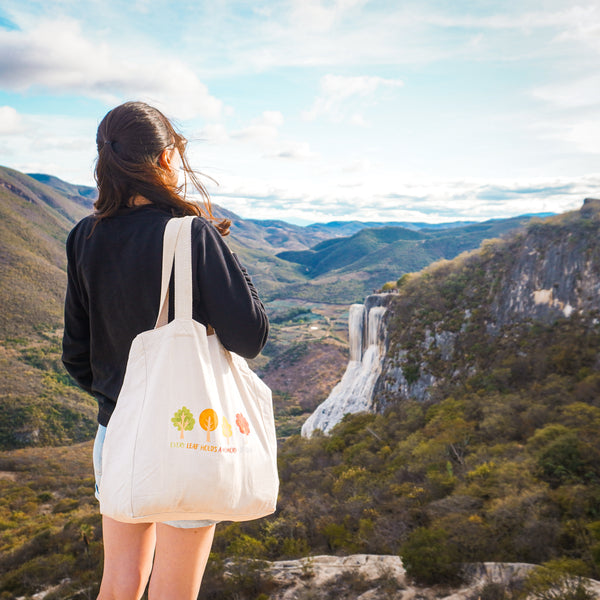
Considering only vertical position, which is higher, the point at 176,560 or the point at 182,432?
the point at 182,432

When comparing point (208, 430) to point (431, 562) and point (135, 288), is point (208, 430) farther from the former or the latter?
point (431, 562)

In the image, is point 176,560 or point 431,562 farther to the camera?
point 431,562

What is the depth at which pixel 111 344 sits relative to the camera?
1719mm

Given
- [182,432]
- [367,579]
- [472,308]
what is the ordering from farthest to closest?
[472,308], [367,579], [182,432]

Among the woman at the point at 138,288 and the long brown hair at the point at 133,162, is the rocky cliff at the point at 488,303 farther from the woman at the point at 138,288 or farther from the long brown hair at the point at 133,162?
the long brown hair at the point at 133,162

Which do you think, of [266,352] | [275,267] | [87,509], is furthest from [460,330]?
[275,267]

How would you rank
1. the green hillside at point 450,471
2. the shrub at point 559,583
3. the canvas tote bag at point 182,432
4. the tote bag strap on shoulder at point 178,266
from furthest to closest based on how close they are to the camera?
1. the green hillside at point 450,471
2. the shrub at point 559,583
3. the tote bag strap on shoulder at point 178,266
4. the canvas tote bag at point 182,432

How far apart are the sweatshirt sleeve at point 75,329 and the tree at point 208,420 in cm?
71

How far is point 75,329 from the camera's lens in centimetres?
186

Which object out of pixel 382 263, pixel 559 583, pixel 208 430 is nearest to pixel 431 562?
pixel 559 583

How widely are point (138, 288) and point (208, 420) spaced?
53 cm

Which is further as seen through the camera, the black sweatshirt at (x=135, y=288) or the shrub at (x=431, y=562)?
the shrub at (x=431, y=562)

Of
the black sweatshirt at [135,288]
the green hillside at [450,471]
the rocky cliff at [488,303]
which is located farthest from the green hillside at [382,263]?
the black sweatshirt at [135,288]

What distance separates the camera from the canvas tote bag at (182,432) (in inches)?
53.3
